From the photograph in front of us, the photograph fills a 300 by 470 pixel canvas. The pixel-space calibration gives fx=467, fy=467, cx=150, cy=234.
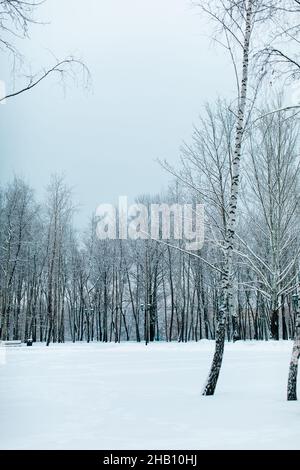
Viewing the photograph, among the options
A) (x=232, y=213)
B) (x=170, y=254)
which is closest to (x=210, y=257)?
(x=170, y=254)

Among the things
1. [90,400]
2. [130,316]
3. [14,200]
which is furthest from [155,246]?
[90,400]

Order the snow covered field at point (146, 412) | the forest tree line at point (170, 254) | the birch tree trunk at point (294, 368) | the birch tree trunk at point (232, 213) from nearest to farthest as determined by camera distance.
Answer: the snow covered field at point (146, 412) → the birch tree trunk at point (294, 368) → the birch tree trunk at point (232, 213) → the forest tree line at point (170, 254)

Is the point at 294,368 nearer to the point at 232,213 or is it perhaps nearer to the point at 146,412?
the point at 146,412

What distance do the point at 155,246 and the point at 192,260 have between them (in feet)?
14.1

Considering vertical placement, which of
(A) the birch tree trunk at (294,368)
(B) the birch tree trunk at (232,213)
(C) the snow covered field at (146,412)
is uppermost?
(B) the birch tree trunk at (232,213)

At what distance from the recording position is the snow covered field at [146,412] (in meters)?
5.38

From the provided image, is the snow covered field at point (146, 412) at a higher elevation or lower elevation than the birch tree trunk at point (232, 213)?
lower

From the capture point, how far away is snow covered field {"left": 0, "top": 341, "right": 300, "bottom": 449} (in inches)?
212

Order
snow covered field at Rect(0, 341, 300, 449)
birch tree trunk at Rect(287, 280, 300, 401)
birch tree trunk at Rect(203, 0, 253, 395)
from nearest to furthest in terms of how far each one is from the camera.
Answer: snow covered field at Rect(0, 341, 300, 449)
birch tree trunk at Rect(287, 280, 300, 401)
birch tree trunk at Rect(203, 0, 253, 395)

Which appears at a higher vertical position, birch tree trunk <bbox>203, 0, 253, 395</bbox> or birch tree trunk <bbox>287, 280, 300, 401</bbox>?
birch tree trunk <bbox>203, 0, 253, 395</bbox>

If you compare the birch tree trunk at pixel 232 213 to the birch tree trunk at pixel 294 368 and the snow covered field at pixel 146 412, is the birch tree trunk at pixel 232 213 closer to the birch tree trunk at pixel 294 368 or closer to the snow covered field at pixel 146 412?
the snow covered field at pixel 146 412

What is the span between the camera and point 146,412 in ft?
23.6

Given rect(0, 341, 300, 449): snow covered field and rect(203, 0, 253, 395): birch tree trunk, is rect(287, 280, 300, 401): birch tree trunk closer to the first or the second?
rect(0, 341, 300, 449): snow covered field

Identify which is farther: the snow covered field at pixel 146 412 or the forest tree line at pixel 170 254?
the forest tree line at pixel 170 254
